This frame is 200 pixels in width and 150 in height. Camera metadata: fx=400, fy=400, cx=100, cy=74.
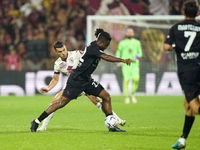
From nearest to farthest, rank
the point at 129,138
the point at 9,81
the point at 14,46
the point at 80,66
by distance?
the point at 129,138 < the point at 80,66 < the point at 9,81 < the point at 14,46

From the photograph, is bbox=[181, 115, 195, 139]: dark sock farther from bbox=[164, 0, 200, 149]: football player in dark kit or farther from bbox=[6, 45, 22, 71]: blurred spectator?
bbox=[6, 45, 22, 71]: blurred spectator

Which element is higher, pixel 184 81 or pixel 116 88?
pixel 184 81

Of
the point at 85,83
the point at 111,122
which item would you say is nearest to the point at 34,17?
the point at 85,83

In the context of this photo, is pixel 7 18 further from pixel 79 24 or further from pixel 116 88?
pixel 116 88

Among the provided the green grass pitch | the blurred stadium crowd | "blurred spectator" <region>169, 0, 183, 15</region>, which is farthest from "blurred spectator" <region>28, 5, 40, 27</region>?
the green grass pitch

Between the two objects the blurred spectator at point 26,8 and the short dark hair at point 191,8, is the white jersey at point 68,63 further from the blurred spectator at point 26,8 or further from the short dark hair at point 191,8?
the blurred spectator at point 26,8

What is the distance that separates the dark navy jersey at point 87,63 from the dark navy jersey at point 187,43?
1727 millimetres

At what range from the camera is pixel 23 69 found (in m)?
16.0

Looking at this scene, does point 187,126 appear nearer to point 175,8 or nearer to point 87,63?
point 87,63

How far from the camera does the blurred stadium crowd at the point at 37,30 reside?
1686cm

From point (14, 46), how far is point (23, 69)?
2.55m

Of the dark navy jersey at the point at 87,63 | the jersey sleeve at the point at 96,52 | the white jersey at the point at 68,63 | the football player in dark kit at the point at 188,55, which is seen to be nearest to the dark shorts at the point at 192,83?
the football player in dark kit at the point at 188,55

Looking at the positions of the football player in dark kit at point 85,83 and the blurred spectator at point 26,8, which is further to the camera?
the blurred spectator at point 26,8

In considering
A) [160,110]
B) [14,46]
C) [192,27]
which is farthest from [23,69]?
[192,27]
